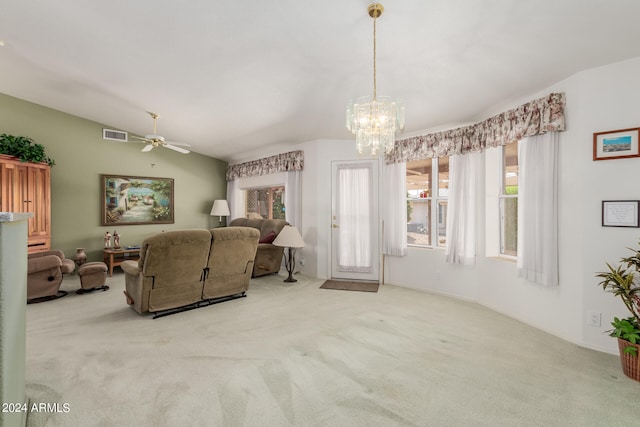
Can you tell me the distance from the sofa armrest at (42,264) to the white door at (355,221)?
4.06m

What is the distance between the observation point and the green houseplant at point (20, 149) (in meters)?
4.17

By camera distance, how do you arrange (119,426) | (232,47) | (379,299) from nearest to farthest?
(119,426)
(232,47)
(379,299)

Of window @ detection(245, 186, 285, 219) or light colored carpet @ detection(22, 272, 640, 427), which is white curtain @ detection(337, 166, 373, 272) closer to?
light colored carpet @ detection(22, 272, 640, 427)

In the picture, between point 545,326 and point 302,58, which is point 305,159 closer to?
point 302,58

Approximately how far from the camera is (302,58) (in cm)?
285

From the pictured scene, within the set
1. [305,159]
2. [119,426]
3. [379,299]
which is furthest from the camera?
[305,159]

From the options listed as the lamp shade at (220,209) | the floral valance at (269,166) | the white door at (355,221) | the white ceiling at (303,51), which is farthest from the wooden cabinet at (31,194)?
the white door at (355,221)

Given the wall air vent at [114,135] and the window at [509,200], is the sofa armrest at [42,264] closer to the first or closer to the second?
the wall air vent at [114,135]

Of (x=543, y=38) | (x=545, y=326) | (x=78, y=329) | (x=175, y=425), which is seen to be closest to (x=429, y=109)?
(x=543, y=38)

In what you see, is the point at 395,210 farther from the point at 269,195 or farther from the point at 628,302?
the point at 269,195

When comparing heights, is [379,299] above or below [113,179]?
below

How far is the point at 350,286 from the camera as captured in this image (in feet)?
15.6

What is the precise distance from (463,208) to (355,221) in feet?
6.03

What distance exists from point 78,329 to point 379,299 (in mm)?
3491
